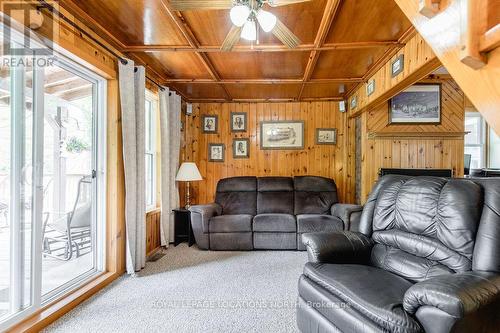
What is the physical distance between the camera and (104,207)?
259 cm

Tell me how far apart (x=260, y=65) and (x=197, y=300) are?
8.74 feet

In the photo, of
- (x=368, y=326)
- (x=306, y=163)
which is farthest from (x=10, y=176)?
(x=306, y=163)

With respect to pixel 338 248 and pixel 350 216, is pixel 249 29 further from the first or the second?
pixel 350 216

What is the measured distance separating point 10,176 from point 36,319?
1.04 meters

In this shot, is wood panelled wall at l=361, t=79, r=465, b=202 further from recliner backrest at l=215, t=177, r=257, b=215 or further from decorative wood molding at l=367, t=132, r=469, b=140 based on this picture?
recliner backrest at l=215, t=177, r=257, b=215

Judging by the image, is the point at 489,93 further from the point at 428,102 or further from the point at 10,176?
the point at 428,102

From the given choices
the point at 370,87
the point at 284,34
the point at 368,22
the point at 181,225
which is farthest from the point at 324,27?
the point at 181,225

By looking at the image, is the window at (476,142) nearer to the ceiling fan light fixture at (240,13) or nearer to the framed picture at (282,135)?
the framed picture at (282,135)

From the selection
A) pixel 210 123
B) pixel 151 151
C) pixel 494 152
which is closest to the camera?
pixel 151 151

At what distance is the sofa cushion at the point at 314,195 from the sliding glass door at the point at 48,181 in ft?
9.22

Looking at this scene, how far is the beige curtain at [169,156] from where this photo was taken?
3572 millimetres

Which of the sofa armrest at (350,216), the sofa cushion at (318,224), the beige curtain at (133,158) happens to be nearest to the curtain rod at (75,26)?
the beige curtain at (133,158)

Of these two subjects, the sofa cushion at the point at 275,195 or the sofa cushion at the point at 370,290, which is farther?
the sofa cushion at the point at 275,195

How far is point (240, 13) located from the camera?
157 cm
